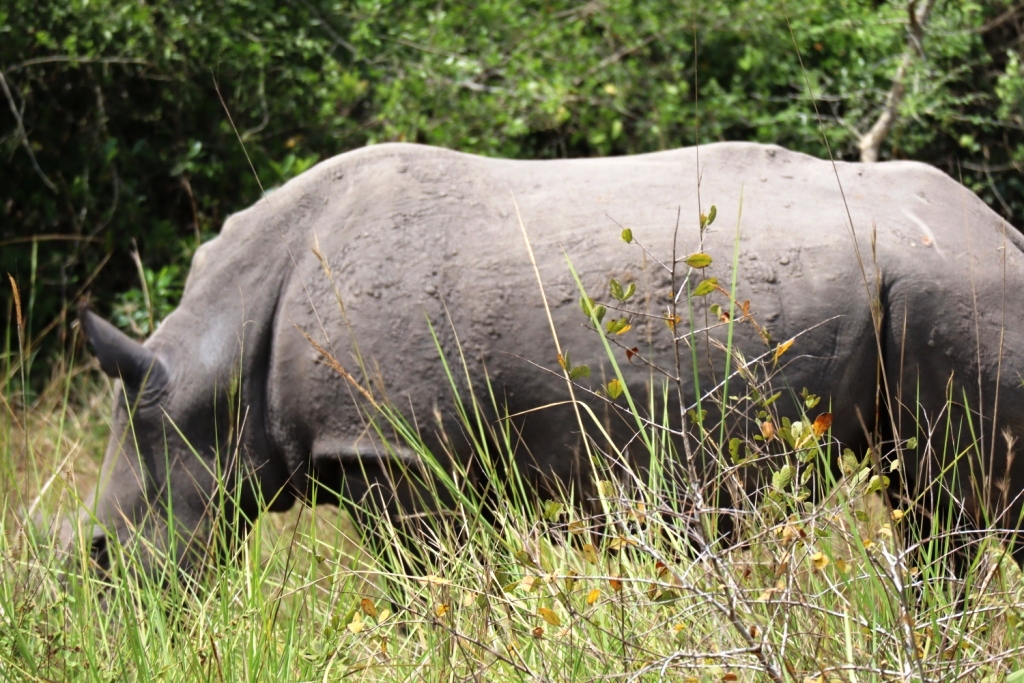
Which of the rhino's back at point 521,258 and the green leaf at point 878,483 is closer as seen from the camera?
the green leaf at point 878,483

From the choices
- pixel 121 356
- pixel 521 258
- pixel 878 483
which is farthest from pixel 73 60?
pixel 878 483

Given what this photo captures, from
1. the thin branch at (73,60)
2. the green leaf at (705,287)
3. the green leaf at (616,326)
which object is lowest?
the green leaf at (616,326)

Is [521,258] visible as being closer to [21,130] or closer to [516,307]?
[516,307]

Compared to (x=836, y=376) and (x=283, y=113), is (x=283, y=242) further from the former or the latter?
(x=283, y=113)

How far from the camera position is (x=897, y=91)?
17.9 ft

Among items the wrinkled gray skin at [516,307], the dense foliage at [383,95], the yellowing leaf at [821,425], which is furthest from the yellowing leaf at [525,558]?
the dense foliage at [383,95]

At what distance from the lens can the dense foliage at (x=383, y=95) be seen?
569cm

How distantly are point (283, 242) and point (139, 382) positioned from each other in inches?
22.1

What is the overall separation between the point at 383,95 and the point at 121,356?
9.81 ft

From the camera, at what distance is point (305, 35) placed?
239 inches

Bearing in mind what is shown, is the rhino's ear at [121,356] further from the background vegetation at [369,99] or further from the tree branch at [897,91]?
the tree branch at [897,91]

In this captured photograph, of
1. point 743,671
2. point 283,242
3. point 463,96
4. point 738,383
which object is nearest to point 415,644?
point 743,671

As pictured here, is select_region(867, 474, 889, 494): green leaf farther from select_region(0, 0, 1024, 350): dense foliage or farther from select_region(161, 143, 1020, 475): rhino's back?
select_region(0, 0, 1024, 350): dense foliage

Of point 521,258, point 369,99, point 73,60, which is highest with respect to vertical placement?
point 73,60
